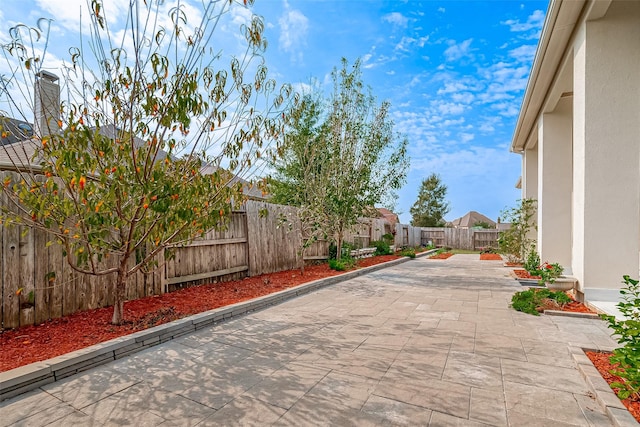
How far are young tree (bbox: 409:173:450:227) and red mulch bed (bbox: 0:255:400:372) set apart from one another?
75.5ft

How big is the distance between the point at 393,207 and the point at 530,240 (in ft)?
13.6

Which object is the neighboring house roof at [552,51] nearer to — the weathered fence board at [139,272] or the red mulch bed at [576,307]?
the red mulch bed at [576,307]

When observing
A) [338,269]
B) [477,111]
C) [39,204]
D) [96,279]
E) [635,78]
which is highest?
[477,111]

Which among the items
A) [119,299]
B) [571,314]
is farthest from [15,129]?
[571,314]

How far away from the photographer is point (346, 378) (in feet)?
8.20

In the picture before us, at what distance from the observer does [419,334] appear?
3598 mm

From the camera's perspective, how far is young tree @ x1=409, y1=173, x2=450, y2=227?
26.8 metres

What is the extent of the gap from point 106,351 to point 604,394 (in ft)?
12.8

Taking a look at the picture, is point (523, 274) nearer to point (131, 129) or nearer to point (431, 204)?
point (131, 129)

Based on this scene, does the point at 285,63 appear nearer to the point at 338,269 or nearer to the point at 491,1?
the point at 491,1

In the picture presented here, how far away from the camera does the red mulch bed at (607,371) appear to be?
196cm

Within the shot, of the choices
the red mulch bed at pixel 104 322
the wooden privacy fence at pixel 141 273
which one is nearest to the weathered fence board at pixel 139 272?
the wooden privacy fence at pixel 141 273

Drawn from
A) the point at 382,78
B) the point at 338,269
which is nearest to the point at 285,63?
the point at 382,78

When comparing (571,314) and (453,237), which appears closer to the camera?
(571,314)
